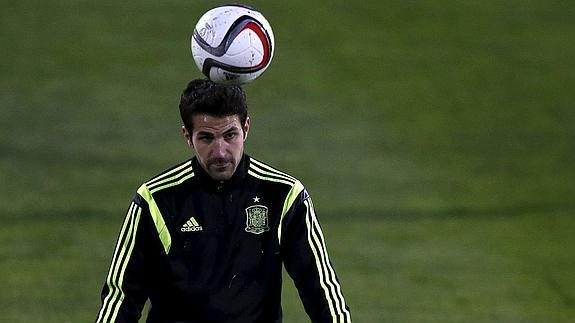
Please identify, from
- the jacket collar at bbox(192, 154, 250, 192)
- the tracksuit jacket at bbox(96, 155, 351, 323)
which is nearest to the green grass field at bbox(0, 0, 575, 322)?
the tracksuit jacket at bbox(96, 155, 351, 323)

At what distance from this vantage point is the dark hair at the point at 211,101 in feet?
17.9

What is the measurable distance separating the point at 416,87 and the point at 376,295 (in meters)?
4.43

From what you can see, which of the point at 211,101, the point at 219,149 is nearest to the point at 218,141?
the point at 219,149

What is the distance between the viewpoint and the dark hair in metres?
5.45

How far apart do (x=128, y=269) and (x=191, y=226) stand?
37 cm

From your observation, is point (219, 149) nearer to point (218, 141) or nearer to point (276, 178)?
point (218, 141)

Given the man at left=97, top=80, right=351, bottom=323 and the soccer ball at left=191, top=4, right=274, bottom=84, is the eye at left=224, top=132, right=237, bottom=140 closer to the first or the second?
the man at left=97, top=80, right=351, bottom=323

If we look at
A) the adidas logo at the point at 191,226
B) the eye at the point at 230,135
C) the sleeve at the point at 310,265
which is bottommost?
the sleeve at the point at 310,265

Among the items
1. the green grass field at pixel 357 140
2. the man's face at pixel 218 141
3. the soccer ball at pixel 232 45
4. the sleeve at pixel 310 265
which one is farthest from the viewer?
the green grass field at pixel 357 140

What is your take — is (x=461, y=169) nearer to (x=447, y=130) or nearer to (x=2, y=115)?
(x=447, y=130)

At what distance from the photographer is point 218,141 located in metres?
5.45

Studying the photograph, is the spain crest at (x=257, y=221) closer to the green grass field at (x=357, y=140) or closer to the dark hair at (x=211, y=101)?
the dark hair at (x=211, y=101)

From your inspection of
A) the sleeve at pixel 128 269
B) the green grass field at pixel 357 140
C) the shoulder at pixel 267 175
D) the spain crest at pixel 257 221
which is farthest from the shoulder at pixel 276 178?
the green grass field at pixel 357 140

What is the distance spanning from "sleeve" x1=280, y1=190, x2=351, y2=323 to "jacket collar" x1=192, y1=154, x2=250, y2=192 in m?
0.30
